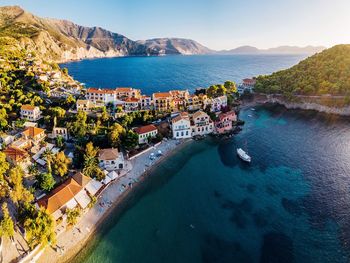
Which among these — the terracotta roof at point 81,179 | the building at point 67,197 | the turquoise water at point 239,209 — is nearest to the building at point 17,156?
the building at point 67,197

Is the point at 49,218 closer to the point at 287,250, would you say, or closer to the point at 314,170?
the point at 287,250

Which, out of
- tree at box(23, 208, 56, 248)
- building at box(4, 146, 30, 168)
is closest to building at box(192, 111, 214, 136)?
building at box(4, 146, 30, 168)

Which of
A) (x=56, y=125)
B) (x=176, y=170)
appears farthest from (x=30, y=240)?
(x=56, y=125)

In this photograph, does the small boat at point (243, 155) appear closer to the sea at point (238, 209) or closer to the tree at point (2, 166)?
the sea at point (238, 209)

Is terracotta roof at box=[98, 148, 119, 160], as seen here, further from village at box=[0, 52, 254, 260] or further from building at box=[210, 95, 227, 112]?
building at box=[210, 95, 227, 112]

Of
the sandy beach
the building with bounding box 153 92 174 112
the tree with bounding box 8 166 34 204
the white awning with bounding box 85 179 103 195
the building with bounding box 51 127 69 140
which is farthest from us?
the building with bounding box 153 92 174 112

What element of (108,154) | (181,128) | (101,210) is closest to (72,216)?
(101,210)
